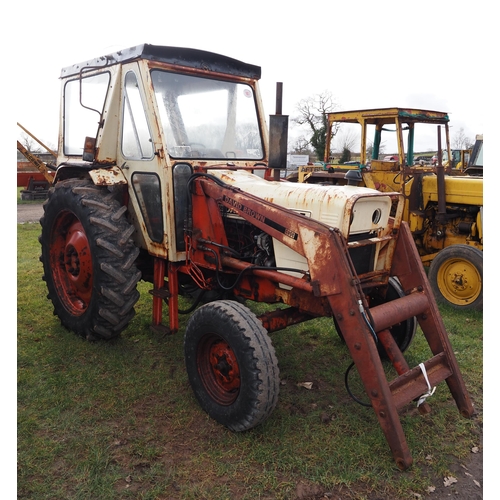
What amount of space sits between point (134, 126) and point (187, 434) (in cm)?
253

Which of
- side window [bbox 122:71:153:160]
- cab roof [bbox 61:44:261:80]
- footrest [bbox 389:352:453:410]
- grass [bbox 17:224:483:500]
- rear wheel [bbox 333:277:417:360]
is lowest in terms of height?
grass [bbox 17:224:483:500]

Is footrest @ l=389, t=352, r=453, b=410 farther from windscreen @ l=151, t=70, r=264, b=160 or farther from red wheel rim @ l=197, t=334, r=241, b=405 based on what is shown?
windscreen @ l=151, t=70, r=264, b=160

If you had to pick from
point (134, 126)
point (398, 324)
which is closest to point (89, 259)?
point (134, 126)

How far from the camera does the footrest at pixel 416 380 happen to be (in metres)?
3.02

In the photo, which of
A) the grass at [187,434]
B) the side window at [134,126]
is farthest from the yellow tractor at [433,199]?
the side window at [134,126]

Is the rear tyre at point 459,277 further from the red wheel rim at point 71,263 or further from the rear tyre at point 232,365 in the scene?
the red wheel rim at point 71,263

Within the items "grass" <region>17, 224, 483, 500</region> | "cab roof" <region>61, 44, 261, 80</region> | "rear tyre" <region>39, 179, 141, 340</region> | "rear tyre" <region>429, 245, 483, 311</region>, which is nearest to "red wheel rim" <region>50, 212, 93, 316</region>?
"rear tyre" <region>39, 179, 141, 340</region>

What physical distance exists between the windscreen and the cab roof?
11 cm

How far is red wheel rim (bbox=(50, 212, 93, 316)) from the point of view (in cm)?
438

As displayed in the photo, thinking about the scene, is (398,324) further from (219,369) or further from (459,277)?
(459,277)

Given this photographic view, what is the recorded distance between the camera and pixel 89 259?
432 centimetres

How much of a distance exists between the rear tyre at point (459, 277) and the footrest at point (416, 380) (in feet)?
8.69

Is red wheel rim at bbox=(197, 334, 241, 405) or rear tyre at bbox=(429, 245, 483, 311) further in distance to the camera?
rear tyre at bbox=(429, 245, 483, 311)

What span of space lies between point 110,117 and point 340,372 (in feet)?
9.78
